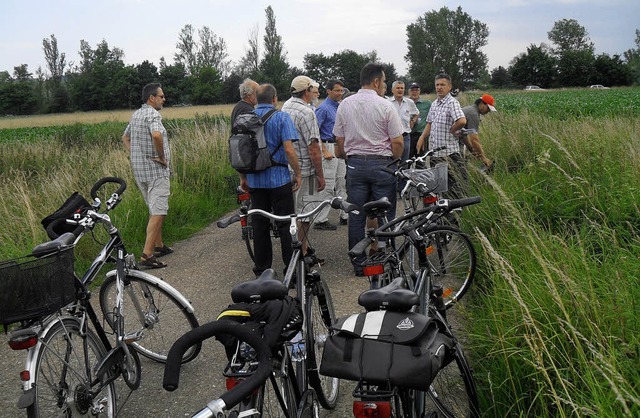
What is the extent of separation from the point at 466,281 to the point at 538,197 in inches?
63.5

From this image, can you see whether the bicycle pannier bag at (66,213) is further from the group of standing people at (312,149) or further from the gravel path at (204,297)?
the group of standing people at (312,149)

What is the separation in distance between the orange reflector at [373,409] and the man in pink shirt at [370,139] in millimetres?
3974

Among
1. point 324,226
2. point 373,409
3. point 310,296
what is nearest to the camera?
point 373,409

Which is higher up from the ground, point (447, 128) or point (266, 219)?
point (447, 128)

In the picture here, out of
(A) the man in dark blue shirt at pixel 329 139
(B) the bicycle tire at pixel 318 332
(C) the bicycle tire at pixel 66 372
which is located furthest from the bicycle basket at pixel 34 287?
(A) the man in dark blue shirt at pixel 329 139

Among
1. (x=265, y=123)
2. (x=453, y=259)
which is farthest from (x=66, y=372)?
(x=453, y=259)

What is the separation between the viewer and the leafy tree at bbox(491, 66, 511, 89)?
97062 millimetres

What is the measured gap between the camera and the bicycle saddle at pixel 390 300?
2215 millimetres

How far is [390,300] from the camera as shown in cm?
223

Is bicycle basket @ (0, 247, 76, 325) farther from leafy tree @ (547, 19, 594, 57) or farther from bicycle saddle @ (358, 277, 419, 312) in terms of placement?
leafy tree @ (547, 19, 594, 57)

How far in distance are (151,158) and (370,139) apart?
2.73m

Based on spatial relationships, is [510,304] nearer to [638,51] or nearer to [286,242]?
[286,242]

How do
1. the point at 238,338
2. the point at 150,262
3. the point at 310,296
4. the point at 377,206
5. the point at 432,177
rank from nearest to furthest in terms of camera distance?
the point at 238,338 → the point at 310,296 → the point at 377,206 → the point at 432,177 → the point at 150,262

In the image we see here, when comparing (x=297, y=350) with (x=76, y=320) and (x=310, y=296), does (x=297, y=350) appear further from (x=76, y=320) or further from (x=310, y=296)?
(x=76, y=320)
